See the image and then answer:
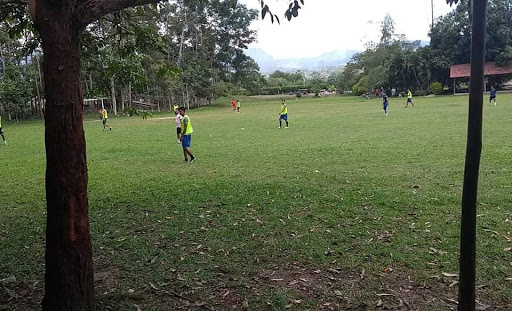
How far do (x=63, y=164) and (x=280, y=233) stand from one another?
3.28 meters

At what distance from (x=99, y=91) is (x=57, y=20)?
2001 mm

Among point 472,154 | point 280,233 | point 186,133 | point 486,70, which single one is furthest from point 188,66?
point 472,154

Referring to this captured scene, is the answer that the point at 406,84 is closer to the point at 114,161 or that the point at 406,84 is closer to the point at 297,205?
the point at 114,161

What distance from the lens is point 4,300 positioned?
4176 millimetres

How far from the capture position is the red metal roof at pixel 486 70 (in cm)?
4525

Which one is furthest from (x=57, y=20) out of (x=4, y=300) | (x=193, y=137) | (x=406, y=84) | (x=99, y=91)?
(x=406, y=84)

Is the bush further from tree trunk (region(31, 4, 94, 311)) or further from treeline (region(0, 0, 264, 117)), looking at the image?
tree trunk (region(31, 4, 94, 311))

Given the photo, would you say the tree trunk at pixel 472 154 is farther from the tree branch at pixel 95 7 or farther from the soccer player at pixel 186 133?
the soccer player at pixel 186 133

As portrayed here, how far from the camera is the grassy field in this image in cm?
412

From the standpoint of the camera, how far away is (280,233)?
5789 mm

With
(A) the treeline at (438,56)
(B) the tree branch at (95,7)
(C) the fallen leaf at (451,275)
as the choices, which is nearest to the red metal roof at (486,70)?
(A) the treeline at (438,56)

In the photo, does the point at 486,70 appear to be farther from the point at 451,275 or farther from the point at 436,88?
the point at 451,275

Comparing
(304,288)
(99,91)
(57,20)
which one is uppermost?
(57,20)

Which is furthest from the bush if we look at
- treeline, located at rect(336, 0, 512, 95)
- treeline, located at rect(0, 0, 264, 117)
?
treeline, located at rect(0, 0, 264, 117)
